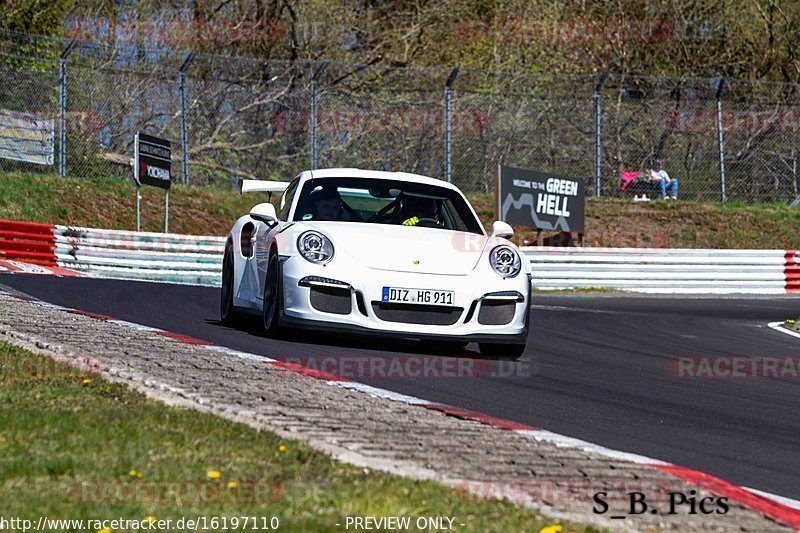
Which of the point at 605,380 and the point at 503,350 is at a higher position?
the point at 503,350

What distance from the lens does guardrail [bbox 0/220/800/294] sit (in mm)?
19453

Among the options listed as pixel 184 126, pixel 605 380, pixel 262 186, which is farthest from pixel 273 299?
pixel 184 126

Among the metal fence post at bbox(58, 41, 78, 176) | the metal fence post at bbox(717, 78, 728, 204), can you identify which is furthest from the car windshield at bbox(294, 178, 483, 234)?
the metal fence post at bbox(717, 78, 728, 204)

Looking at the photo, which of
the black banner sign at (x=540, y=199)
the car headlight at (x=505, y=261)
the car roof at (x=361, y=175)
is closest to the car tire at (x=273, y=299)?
the car roof at (x=361, y=175)

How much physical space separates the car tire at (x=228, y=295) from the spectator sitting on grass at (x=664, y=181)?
68.0 feet

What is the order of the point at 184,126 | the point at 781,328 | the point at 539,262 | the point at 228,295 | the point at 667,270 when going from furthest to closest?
the point at 184,126
the point at 667,270
the point at 539,262
the point at 781,328
the point at 228,295

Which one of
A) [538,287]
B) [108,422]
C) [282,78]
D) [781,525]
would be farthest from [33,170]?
[781,525]

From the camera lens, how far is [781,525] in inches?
157

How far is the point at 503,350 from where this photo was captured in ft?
30.9

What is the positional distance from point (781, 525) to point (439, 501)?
1059mm

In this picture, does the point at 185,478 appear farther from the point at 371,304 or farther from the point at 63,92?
the point at 63,92

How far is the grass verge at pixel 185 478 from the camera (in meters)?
3.73

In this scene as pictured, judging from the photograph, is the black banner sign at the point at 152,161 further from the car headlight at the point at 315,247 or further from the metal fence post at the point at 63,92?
the car headlight at the point at 315,247

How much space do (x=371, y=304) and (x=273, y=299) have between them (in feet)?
2.81
